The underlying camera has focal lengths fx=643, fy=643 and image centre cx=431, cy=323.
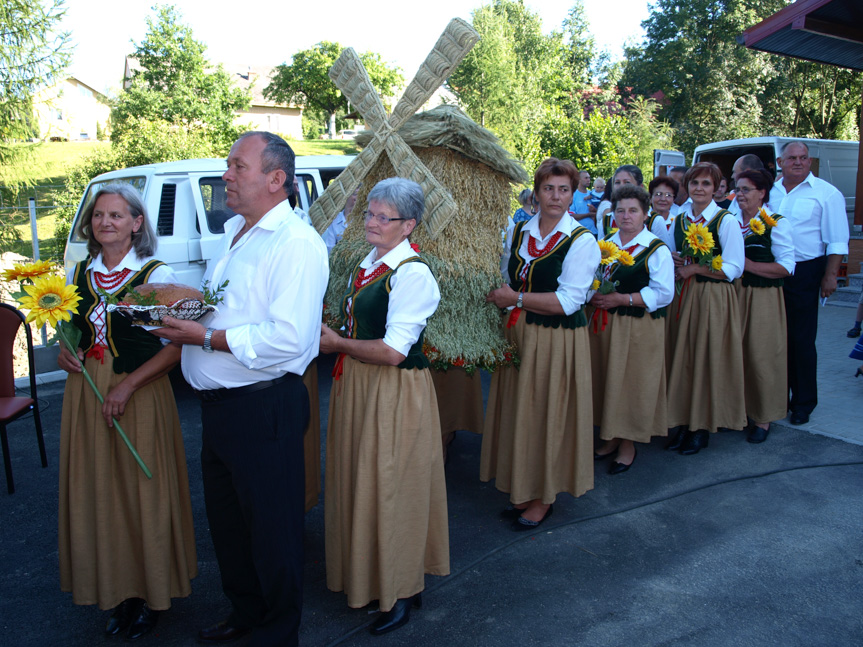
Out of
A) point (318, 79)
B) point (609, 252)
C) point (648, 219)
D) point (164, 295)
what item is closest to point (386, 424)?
point (164, 295)

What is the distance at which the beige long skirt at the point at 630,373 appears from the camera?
15.0 feet

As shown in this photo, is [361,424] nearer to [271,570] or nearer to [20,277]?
[271,570]

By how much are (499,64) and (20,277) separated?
101ft

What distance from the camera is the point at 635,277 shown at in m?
4.51

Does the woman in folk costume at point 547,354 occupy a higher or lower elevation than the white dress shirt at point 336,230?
lower

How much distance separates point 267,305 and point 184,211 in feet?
16.2

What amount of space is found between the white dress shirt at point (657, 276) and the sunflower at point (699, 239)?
30 centimetres

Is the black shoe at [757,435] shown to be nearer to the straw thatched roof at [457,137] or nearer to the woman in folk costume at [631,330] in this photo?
the woman in folk costume at [631,330]

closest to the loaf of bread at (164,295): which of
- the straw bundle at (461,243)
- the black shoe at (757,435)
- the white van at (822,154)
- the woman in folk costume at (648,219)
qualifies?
Result: the straw bundle at (461,243)

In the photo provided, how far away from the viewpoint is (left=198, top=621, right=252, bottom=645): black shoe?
9.20ft

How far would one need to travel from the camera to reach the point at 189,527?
119 inches

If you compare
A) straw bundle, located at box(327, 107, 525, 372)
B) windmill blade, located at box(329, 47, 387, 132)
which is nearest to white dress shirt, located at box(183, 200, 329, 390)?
straw bundle, located at box(327, 107, 525, 372)

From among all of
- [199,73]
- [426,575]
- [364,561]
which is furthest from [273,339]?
[199,73]

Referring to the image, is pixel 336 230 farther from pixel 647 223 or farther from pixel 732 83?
pixel 732 83
